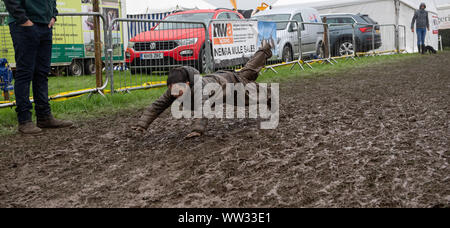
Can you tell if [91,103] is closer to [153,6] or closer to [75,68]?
[75,68]

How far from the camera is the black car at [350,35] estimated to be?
16234 millimetres

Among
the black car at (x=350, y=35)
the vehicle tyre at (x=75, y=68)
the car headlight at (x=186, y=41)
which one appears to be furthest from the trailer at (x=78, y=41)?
the black car at (x=350, y=35)

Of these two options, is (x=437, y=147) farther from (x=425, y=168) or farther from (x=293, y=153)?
(x=293, y=153)

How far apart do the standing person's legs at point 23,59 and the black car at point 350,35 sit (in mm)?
13139

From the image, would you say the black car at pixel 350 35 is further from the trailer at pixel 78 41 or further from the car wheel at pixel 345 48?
the trailer at pixel 78 41

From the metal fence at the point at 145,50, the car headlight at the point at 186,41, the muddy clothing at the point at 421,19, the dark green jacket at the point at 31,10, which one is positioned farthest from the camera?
the muddy clothing at the point at 421,19

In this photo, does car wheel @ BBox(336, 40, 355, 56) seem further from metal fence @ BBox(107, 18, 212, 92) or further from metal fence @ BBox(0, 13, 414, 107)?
metal fence @ BBox(107, 18, 212, 92)

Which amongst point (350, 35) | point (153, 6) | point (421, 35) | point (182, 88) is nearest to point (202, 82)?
point (182, 88)

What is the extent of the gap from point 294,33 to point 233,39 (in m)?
3.52

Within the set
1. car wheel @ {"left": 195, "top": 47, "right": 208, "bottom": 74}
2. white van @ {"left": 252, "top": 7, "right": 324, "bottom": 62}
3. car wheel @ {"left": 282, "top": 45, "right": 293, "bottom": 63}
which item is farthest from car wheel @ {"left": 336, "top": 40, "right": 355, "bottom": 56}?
car wheel @ {"left": 195, "top": 47, "right": 208, "bottom": 74}

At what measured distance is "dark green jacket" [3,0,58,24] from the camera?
4406 mm

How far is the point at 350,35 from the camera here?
1645 cm
